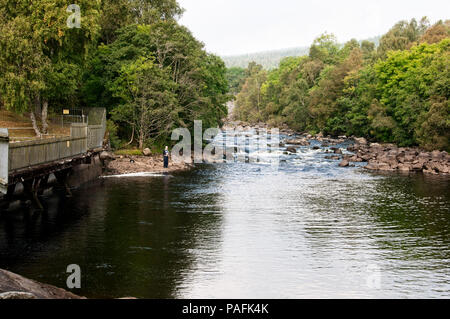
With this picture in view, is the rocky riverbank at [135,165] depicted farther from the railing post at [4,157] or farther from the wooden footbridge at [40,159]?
the railing post at [4,157]

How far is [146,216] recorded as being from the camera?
30516 mm

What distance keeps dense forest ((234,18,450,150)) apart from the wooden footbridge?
4596cm

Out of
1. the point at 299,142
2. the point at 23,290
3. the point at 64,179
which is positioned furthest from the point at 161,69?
the point at 23,290

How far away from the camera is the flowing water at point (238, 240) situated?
1889 cm

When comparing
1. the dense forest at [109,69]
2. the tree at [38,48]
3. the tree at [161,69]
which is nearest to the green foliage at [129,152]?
the dense forest at [109,69]

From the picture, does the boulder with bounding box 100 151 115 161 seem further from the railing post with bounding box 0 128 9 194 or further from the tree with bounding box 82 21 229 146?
the railing post with bounding box 0 128 9 194

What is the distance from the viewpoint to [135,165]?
2004 inches

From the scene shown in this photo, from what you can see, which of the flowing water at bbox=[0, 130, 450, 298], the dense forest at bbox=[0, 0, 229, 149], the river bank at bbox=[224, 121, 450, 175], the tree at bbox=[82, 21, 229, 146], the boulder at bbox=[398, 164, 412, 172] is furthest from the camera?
the tree at bbox=[82, 21, 229, 146]

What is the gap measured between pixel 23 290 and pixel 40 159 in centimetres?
1865

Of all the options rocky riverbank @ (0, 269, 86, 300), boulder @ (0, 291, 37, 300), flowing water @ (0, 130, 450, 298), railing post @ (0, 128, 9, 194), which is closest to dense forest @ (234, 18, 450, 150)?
flowing water @ (0, 130, 450, 298)

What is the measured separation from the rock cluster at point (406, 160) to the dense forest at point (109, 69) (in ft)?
72.4

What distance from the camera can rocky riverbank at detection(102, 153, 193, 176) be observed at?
48.4 metres

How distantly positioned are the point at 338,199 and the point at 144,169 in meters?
21.5

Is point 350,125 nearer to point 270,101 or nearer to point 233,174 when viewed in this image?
point 233,174
